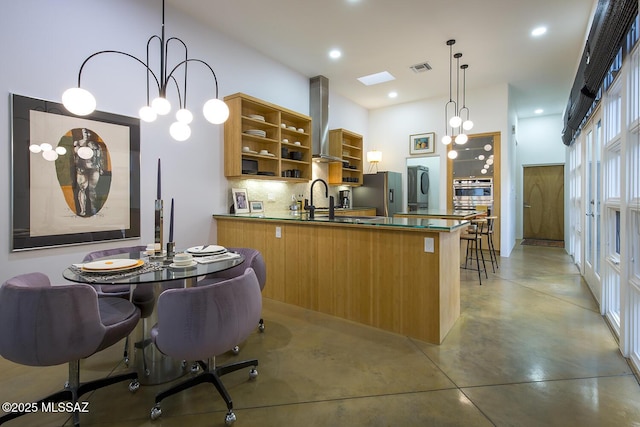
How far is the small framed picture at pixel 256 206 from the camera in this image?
466 centimetres

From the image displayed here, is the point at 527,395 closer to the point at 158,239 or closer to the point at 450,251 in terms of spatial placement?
the point at 450,251

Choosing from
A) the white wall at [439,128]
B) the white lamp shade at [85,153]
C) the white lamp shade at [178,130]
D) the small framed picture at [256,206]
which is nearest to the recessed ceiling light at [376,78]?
the white wall at [439,128]

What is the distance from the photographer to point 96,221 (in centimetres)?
309

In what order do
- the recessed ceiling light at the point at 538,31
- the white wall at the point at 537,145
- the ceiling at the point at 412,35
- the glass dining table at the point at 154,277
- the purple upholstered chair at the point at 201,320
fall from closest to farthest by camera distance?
the purple upholstered chair at the point at 201,320
the glass dining table at the point at 154,277
the ceiling at the point at 412,35
the recessed ceiling light at the point at 538,31
the white wall at the point at 537,145

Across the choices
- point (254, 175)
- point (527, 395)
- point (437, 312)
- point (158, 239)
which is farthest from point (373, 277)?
point (254, 175)

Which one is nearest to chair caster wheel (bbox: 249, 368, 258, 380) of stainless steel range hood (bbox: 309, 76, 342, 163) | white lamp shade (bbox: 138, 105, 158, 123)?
white lamp shade (bbox: 138, 105, 158, 123)

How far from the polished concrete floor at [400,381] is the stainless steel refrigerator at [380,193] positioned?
3.91 m

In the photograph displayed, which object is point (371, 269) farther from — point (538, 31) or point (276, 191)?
point (538, 31)

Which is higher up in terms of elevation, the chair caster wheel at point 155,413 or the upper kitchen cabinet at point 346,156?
the upper kitchen cabinet at point 346,156

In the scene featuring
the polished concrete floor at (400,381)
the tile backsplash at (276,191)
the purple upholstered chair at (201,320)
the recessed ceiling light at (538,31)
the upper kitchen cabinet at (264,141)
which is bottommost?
the polished concrete floor at (400,381)

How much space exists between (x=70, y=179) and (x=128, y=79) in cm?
121

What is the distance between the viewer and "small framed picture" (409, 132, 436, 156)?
23.3 feet

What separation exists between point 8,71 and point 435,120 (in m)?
6.92

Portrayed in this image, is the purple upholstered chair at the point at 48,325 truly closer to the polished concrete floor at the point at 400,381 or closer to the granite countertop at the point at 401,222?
the polished concrete floor at the point at 400,381
